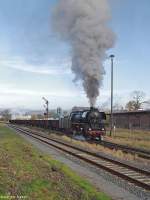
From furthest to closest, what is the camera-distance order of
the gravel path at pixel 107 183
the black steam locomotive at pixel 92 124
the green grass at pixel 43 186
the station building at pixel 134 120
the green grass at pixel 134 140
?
the station building at pixel 134 120
the black steam locomotive at pixel 92 124
the green grass at pixel 134 140
the gravel path at pixel 107 183
the green grass at pixel 43 186

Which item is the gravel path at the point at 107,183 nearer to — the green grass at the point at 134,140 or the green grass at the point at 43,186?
the green grass at the point at 43,186

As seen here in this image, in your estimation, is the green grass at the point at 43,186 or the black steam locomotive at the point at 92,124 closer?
the green grass at the point at 43,186

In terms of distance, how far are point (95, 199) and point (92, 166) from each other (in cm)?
771

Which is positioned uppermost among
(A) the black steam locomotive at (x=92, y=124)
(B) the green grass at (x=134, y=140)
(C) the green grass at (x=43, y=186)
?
(A) the black steam locomotive at (x=92, y=124)

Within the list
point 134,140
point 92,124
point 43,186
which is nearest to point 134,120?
point 134,140

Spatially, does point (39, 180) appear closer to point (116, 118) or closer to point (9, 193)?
point (9, 193)

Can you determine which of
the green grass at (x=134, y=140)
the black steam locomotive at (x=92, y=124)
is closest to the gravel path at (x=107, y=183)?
the green grass at (x=134, y=140)

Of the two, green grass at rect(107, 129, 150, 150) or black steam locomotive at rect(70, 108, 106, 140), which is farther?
black steam locomotive at rect(70, 108, 106, 140)

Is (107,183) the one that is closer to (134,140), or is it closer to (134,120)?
(134,140)

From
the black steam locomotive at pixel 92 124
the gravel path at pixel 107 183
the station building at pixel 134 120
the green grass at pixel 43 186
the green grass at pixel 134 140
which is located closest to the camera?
the green grass at pixel 43 186

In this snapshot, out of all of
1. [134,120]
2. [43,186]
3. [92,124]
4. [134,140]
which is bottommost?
[43,186]

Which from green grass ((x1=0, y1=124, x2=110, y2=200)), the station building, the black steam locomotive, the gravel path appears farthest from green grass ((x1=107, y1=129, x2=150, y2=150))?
green grass ((x1=0, y1=124, x2=110, y2=200))

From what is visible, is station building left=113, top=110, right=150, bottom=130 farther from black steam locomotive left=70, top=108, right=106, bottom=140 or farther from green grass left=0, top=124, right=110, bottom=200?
green grass left=0, top=124, right=110, bottom=200

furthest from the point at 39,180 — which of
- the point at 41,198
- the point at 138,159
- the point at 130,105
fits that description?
the point at 130,105
